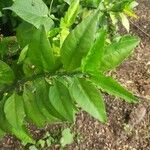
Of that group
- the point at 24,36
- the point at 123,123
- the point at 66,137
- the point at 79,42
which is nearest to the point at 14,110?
the point at 24,36

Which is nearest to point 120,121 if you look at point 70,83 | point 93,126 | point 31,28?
point 93,126

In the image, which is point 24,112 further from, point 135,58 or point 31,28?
point 135,58

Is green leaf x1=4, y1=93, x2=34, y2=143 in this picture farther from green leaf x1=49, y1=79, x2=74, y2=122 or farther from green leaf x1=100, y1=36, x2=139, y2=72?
green leaf x1=100, y1=36, x2=139, y2=72

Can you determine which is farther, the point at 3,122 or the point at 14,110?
the point at 3,122

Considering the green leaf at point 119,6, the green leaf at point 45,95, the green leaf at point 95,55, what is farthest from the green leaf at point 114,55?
the green leaf at point 119,6

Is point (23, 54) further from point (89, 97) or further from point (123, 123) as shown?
point (123, 123)

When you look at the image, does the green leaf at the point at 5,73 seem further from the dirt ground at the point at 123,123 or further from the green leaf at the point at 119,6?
the dirt ground at the point at 123,123

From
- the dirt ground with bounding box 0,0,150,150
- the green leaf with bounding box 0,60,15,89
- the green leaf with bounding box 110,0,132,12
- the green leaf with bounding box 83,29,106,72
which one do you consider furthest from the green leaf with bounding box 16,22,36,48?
the dirt ground with bounding box 0,0,150,150
